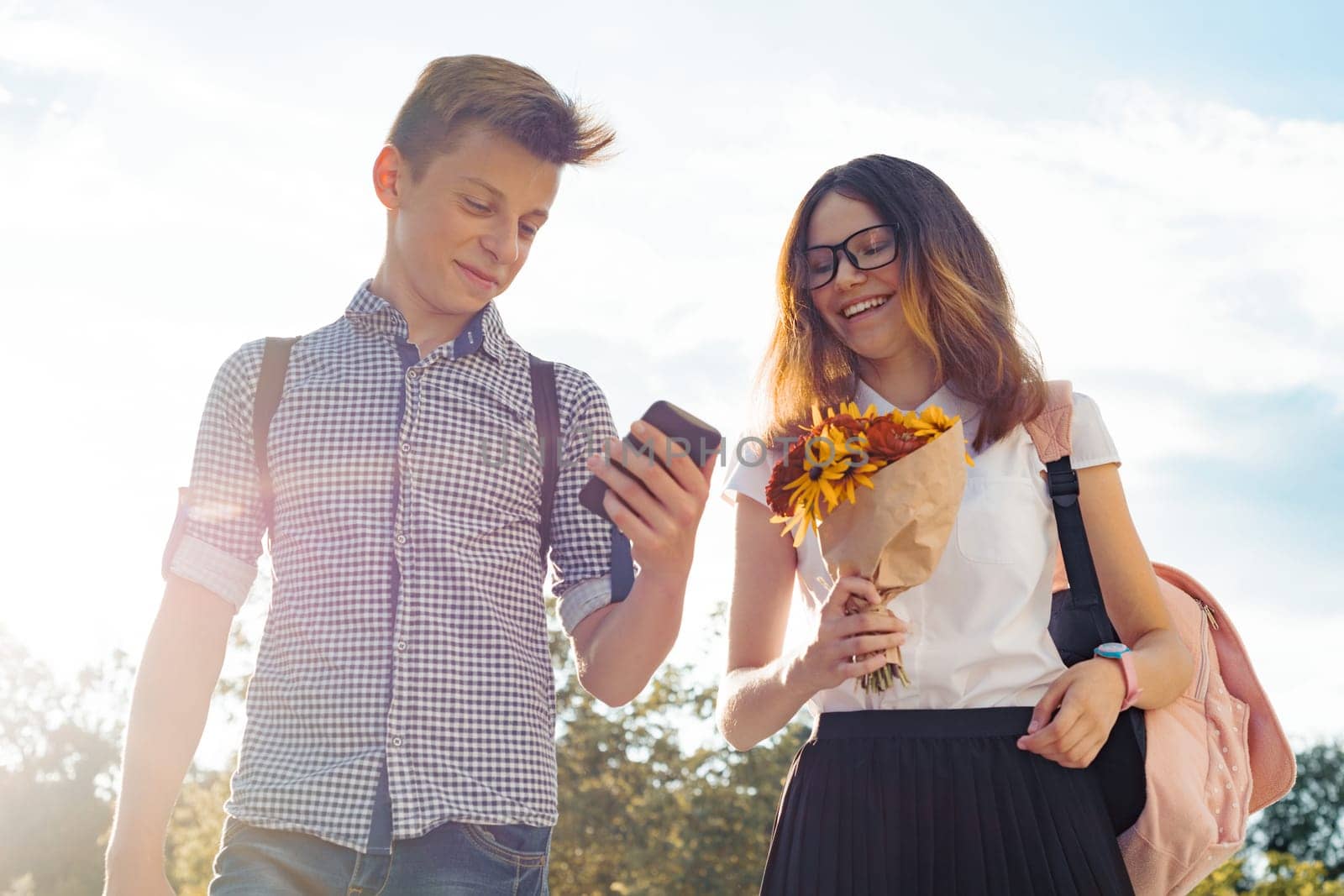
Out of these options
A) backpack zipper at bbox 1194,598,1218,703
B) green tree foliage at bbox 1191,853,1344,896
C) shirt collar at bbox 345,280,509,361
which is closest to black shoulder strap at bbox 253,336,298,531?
shirt collar at bbox 345,280,509,361

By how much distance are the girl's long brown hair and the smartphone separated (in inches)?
41.6

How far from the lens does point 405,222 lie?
3295mm

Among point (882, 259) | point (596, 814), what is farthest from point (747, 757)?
point (882, 259)

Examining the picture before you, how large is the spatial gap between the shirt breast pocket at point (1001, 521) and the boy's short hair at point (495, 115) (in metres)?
1.41

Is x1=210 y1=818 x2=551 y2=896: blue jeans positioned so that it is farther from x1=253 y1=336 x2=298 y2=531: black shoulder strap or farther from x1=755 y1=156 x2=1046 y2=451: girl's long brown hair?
x1=755 y1=156 x2=1046 y2=451: girl's long brown hair

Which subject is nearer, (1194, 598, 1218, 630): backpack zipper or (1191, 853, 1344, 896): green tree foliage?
(1194, 598, 1218, 630): backpack zipper

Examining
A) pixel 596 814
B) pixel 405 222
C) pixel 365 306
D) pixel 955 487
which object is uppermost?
pixel 405 222

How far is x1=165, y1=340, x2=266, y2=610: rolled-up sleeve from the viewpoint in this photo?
2.99 metres

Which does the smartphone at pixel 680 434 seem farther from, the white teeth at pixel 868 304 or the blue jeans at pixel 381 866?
the white teeth at pixel 868 304

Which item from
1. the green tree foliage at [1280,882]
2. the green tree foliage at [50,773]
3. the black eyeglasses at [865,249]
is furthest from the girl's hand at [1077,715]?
the green tree foliage at [50,773]

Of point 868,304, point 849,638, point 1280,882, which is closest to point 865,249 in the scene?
point 868,304

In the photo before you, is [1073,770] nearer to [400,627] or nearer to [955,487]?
[955,487]

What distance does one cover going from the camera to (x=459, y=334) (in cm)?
317

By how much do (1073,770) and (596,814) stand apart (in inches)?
580
